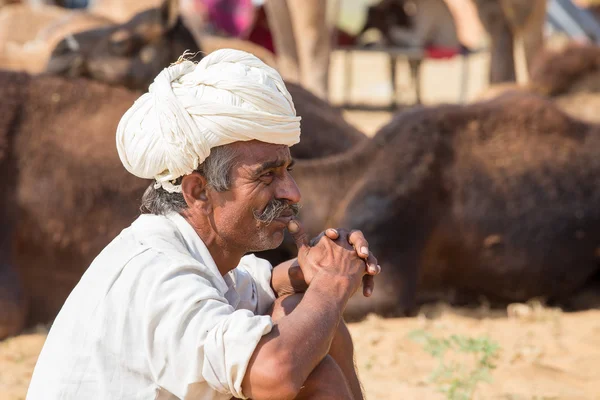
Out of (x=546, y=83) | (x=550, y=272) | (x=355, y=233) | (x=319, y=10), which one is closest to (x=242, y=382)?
(x=355, y=233)

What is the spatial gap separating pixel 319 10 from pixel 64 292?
3697 millimetres

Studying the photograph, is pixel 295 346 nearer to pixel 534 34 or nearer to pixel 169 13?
pixel 169 13

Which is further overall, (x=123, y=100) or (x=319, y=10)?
(x=319, y=10)

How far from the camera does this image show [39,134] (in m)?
5.15

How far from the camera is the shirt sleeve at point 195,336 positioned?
6.98 feet

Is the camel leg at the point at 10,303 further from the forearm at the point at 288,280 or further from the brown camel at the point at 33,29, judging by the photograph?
the brown camel at the point at 33,29

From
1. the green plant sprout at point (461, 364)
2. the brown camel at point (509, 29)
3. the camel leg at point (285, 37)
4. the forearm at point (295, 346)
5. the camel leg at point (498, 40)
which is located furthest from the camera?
the camel leg at point (498, 40)

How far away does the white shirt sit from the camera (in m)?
2.15

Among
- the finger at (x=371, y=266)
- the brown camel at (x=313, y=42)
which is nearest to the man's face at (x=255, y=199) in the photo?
the finger at (x=371, y=266)

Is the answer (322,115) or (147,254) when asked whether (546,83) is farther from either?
(147,254)

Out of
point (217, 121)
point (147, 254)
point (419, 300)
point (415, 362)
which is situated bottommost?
point (419, 300)

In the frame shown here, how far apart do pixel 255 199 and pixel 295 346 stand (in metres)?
0.45

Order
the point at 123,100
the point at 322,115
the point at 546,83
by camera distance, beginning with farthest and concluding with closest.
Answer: the point at 546,83 < the point at 322,115 < the point at 123,100

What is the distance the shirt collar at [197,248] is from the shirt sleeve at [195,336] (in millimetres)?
201
